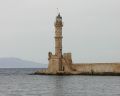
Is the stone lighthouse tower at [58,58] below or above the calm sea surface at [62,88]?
above

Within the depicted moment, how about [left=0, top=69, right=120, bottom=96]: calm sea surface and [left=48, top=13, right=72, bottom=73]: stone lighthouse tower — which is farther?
[left=48, top=13, right=72, bottom=73]: stone lighthouse tower

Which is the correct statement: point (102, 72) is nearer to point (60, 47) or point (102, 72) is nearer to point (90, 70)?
point (90, 70)

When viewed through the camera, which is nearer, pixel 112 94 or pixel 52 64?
pixel 112 94

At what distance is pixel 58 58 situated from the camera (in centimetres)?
7312

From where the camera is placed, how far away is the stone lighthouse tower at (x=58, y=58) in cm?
7319

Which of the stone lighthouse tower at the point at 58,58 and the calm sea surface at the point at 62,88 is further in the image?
the stone lighthouse tower at the point at 58,58

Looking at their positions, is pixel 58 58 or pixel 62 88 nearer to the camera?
pixel 62 88

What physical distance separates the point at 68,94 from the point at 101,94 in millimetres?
2851

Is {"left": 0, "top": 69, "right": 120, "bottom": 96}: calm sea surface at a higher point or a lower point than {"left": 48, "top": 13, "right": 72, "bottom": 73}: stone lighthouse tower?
lower

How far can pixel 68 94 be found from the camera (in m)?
38.2

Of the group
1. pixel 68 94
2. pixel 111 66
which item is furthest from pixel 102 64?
pixel 68 94

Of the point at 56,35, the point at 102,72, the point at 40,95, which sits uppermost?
the point at 56,35

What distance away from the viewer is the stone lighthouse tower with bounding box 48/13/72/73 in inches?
2881

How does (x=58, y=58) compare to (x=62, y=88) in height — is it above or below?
above
